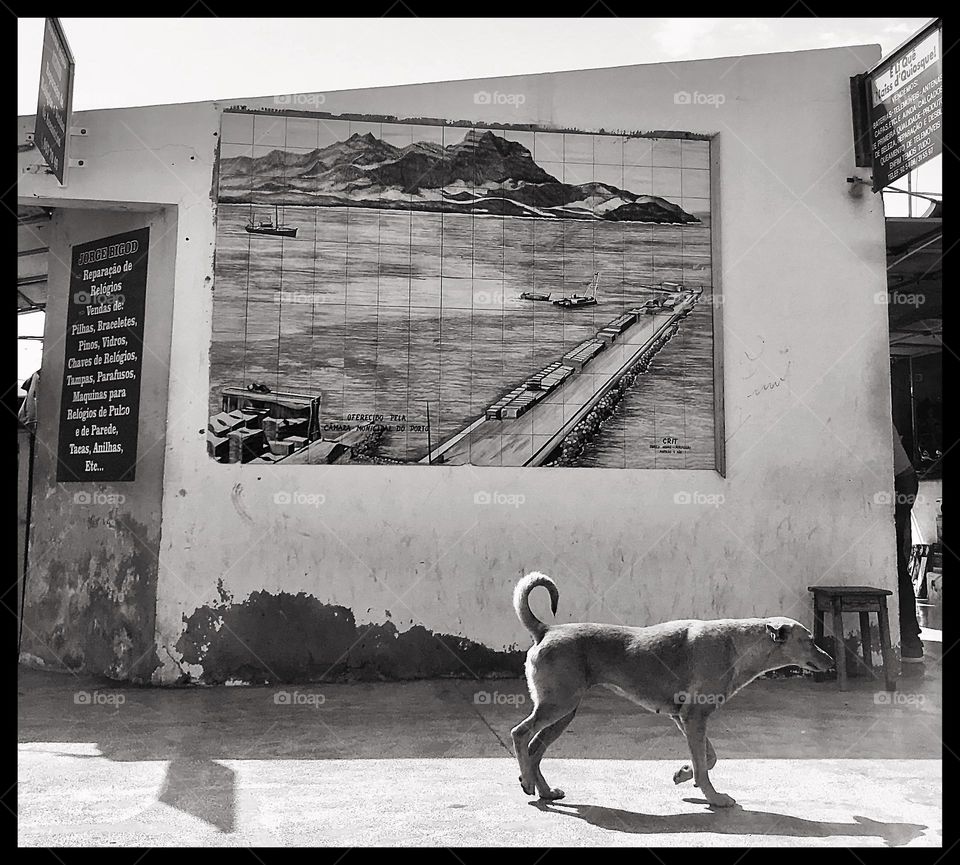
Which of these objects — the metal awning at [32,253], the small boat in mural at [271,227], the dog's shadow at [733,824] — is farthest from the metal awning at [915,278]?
the metal awning at [32,253]

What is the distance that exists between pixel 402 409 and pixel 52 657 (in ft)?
12.3

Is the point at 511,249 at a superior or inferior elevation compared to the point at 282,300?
superior

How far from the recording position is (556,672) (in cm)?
451

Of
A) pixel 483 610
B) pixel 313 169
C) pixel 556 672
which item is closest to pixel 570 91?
pixel 313 169

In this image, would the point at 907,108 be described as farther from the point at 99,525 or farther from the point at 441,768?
the point at 99,525

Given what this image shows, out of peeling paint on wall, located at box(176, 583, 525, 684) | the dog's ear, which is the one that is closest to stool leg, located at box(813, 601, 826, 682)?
peeling paint on wall, located at box(176, 583, 525, 684)

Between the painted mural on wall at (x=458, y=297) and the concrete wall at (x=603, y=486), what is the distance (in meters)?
0.18

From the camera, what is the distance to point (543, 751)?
461cm

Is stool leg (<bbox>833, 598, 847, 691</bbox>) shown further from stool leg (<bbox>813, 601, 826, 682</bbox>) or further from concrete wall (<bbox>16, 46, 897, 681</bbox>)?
concrete wall (<bbox>16, 46, 897, 681</bbox>)

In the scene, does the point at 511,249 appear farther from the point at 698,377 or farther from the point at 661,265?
the point at 698,377

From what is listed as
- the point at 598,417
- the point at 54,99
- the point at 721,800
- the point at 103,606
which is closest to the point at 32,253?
the point at 54,99

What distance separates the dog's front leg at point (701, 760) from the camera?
14.5 ft

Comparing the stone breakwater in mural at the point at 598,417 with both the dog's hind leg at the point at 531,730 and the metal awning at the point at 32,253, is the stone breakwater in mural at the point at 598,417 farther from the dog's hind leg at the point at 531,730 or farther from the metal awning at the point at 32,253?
the metal awning at the point at 32,253

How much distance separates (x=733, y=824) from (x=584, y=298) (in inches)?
183
